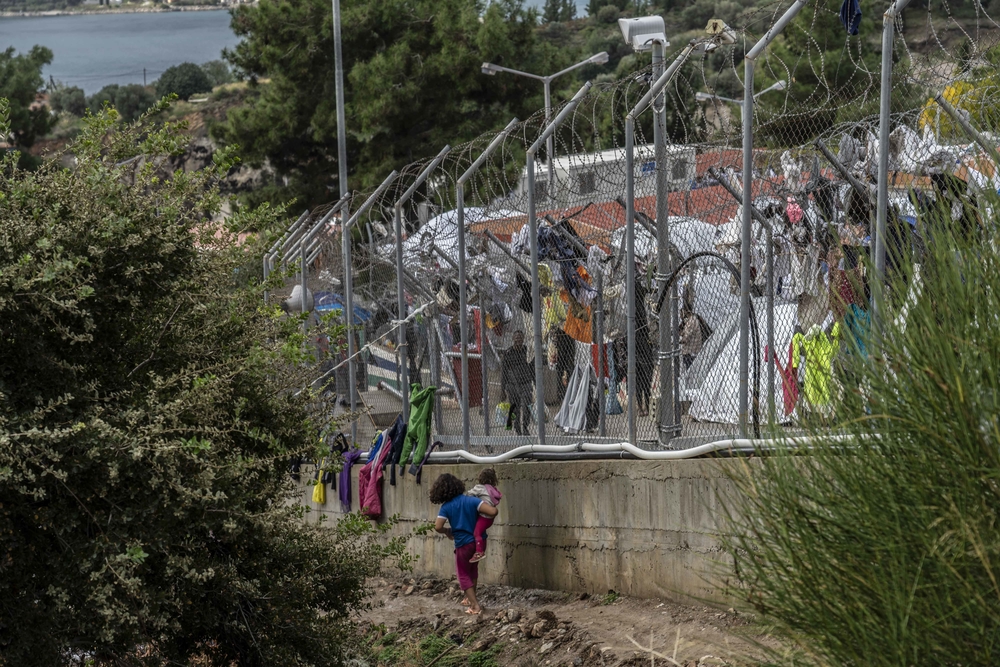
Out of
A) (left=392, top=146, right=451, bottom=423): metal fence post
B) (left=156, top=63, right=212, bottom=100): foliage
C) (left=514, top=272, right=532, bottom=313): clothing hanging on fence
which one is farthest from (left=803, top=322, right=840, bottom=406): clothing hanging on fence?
(left=156, top=63, right=212, bottom=100): foliage

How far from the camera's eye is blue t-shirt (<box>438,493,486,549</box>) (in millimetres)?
9602

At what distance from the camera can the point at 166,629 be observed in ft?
19.3

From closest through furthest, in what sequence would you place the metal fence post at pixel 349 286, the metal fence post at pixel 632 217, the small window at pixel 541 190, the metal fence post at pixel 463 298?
the metal fence post at pixel 632 217 < the small window at pixel 541 190 < the metal fence post at pixel 463 298 < the metal fence post at pixel 349 286

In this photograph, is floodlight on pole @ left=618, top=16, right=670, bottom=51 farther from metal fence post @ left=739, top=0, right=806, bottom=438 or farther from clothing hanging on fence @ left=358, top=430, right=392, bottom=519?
clothing hanging on fence @ left=358, top=430, right=392, bottom=519

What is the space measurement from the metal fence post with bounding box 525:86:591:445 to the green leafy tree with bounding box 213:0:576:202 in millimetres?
20545

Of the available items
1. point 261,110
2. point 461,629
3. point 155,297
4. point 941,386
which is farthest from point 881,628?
point 261,110

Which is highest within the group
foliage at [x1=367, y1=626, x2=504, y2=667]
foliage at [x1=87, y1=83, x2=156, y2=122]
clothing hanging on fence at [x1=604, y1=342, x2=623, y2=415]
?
foliage at [x1=87, y1=83, x2=156, y2=122]

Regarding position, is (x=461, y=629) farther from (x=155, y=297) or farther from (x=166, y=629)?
(x=155, y=297)

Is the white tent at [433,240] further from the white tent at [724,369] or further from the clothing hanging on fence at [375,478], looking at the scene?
the white tent at [724,369]

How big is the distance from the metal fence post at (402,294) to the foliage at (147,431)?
3766 millimetres

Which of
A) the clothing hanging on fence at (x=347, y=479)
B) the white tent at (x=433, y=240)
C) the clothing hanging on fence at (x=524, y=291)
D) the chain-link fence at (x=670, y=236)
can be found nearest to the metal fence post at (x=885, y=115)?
the chain-link fence at (x=670, y=236)

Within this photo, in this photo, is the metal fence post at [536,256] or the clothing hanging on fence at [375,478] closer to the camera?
the metal fence post at [536,256]

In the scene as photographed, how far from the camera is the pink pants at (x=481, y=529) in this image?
31.6 ft

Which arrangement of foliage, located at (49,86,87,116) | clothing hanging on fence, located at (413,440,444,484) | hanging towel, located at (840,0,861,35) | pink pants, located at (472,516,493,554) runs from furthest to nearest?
1. foliage, located at (49,86,87,116)
2. clothing hanging on fence, located at (413,440,444,484)
3. pink pants, located at (472,516,493,554)
4. hanging towel, located at (840,0,861,35)
